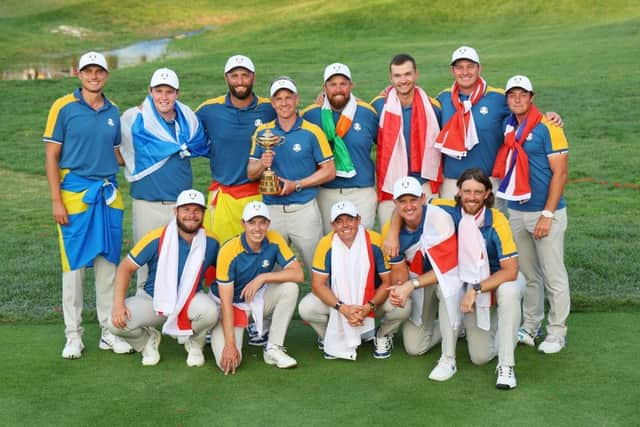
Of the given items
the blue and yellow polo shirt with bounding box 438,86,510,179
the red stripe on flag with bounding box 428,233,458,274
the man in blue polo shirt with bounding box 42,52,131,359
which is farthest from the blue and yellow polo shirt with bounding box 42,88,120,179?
the blue and yellow polo shirt with bounding box 438,86,510,179

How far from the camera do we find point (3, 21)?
4844 centimetres

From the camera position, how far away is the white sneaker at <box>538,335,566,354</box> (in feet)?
23.8

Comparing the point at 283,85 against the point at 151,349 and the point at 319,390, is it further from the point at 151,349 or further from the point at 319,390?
the point at 319,390

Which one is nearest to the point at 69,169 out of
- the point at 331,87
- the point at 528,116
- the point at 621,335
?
the point at 331,87

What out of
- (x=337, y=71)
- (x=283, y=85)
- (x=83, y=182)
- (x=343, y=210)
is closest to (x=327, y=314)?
(x=343, y=210)

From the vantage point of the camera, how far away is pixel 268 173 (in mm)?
7590

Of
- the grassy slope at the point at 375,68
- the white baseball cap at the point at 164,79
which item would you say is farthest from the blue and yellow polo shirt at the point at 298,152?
the grassy slope at the point at 375,68

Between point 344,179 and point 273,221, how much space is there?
2.33ft

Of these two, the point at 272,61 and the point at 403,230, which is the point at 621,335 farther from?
the point at 272,61

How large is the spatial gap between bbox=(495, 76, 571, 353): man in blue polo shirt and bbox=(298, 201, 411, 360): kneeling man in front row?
1.13 meters

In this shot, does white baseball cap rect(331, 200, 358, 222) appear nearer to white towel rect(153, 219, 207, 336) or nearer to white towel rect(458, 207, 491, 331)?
white towel rect(458, 207, 491, 331)

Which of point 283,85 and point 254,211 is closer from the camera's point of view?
point 254,211

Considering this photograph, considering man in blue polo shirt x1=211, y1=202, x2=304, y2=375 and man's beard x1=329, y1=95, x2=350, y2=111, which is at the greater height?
man's beard x1=329, y1=95, x2=350, y2=111

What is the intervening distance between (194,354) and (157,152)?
5.60 feet
